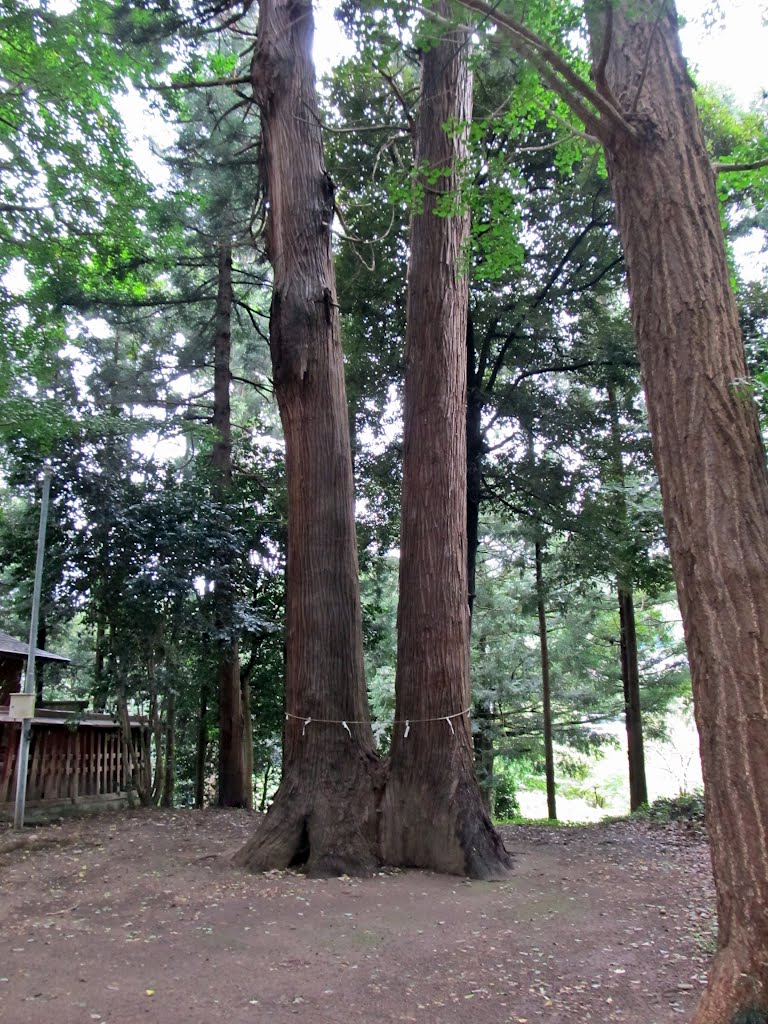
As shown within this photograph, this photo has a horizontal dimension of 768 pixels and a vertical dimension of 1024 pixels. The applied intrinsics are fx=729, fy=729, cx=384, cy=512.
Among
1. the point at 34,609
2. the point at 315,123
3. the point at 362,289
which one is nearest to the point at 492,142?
the point at 362,289

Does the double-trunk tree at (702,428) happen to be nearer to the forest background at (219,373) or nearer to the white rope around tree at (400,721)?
the white rope around tree at (400,721)

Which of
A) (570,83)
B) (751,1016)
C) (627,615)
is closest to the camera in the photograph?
(751,1016)

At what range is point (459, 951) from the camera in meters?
3.96

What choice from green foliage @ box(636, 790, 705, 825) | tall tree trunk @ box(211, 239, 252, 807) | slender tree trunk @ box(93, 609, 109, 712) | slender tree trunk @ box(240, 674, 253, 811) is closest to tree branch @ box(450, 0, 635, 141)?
tall tree trunk @ box(211, 239, 252, 807)

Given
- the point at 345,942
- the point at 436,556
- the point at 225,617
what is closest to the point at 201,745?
the point at 225,617

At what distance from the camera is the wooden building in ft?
31.0

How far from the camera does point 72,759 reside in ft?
33.5

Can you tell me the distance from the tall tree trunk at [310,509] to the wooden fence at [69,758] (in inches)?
198

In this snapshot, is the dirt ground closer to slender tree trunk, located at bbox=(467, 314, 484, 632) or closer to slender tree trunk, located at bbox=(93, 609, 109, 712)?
slender tree trunk, located at bbox=(93, 609, 109, 712)

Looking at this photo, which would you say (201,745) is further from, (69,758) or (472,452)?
(472,452)

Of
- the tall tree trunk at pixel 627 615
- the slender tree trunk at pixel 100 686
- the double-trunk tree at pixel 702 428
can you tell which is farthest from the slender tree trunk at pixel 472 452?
the double-trunk tree at pixel 702 428

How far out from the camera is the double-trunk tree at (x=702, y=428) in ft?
8.20

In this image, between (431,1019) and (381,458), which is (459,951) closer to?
(431,1019)

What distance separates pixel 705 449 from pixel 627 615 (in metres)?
10.9
